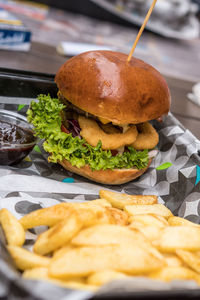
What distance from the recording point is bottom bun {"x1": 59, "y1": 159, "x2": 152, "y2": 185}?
86.2 inches

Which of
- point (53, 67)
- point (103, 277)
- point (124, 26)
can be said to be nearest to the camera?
point (103, 277)

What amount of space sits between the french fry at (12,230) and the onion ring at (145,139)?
3.40 feet

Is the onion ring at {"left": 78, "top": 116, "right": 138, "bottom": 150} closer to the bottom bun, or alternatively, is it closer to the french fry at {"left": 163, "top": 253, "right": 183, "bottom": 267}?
the bottom bun

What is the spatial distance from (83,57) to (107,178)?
2.43 ft

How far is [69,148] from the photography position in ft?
7.04

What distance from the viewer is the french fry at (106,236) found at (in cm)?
132

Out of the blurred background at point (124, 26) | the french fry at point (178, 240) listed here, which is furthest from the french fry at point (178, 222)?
the blurred background at point (124, 26)

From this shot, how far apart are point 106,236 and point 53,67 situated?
207 cm

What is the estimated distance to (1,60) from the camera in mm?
2949

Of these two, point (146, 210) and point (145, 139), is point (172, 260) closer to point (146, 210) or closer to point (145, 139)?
point (146, 210)

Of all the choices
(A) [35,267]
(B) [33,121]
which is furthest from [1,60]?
(A) [35,267]

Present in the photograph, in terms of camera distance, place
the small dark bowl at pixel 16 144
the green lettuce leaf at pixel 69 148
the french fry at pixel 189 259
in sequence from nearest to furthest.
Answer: the french fry at pixel 189 259 < the small dark bowl at pixel 16 144 < the green lettuce leaf at pixel 69 148

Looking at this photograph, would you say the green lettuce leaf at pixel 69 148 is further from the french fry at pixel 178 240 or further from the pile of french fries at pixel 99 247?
the french fry at pixel 178 240

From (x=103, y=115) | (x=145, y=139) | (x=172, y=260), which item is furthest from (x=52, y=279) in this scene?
(x=145, y=139)
